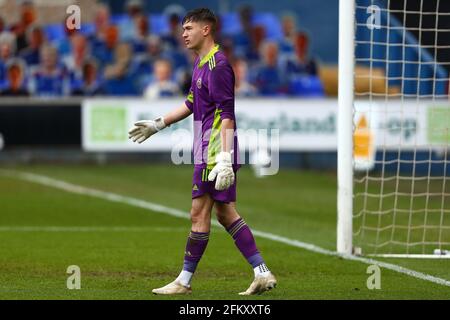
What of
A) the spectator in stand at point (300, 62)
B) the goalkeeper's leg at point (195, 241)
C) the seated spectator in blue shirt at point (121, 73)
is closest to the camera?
the goalkeeper's leg at point (195, 241)

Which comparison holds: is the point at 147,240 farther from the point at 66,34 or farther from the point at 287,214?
the point at 66,34

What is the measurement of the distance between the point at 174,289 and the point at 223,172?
0.98m

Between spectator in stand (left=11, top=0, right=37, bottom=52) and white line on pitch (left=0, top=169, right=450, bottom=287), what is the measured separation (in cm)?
413

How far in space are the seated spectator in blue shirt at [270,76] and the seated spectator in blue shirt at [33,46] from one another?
4.85 meters

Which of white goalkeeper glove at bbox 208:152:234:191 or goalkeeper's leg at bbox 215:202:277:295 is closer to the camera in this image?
white goalkeeper glove at bbox 208:152:234:191

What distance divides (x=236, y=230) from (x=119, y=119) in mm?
14329

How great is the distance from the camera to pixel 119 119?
22.7 meters

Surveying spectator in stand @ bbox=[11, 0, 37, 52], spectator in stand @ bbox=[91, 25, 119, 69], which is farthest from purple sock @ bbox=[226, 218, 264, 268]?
spectator in stand @ bbox=[91, 25, 119, 69]

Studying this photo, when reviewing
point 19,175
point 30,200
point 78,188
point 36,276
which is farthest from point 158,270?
point 19,175

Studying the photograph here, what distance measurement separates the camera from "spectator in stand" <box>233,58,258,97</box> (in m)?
24.2

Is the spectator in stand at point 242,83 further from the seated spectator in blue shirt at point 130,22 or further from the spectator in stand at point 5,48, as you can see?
the spectator in stand at point 5,48

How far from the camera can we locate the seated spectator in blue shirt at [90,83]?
24016mm

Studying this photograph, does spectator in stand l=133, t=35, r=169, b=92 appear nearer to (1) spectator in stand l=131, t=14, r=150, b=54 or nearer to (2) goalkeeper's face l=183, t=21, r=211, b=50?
(1) spectator in stand l=131, t=14, r=150, b=54

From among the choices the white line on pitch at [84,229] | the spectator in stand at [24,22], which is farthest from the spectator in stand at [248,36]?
the white line on pitch at [84,229]
